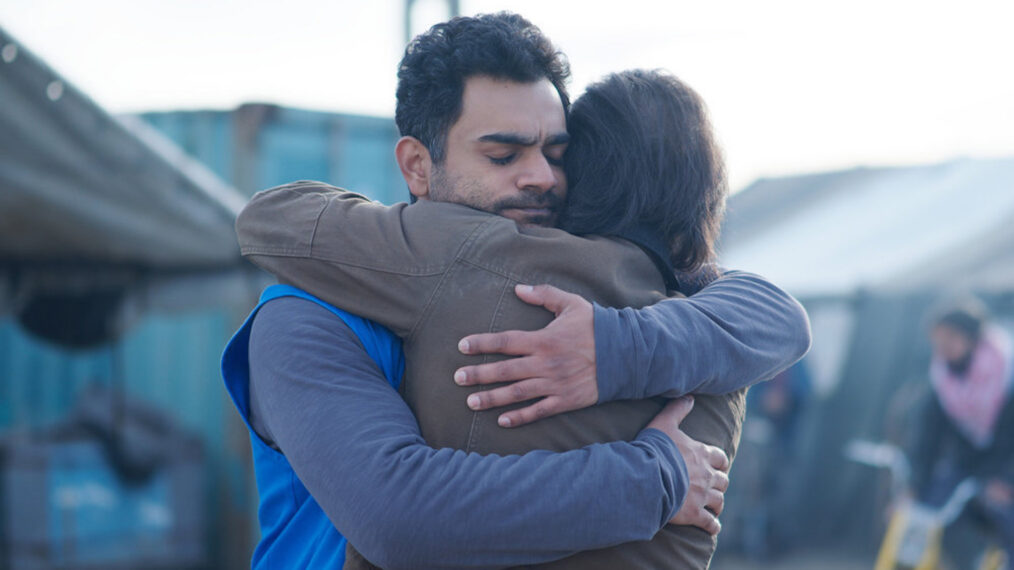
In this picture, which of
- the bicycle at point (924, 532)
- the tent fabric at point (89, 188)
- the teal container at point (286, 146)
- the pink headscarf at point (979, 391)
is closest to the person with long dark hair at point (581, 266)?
the tent fabric at point (89, 188)

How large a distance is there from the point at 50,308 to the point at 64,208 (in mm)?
980

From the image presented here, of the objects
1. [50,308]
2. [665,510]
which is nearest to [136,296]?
[50,308]

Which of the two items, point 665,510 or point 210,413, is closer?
point 665,510

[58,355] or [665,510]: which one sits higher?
[665,510]

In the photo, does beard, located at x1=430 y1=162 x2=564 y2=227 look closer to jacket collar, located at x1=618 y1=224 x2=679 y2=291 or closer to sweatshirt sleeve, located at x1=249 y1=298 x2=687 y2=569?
jacket collar, located at x1=618 y1=224 x2=679 y2=291

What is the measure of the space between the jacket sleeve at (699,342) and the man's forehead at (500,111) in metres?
0.38

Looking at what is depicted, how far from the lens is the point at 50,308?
4484 mm

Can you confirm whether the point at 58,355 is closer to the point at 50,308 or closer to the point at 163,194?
the point at 50,308

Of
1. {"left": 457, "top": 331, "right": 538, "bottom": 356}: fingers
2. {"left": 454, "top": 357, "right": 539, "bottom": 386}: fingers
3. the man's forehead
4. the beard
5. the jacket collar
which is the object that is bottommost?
{"left": 454, "top": 357, "right": 539, "bottom": 386}: fingers

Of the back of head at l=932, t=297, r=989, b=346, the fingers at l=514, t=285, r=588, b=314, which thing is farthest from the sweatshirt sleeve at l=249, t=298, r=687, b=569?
the back of head at l=932, t=297, r=989, b=346

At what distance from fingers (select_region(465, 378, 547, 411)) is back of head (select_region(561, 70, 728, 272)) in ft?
1.12

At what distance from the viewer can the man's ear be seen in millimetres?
1617

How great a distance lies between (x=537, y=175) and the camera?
1549 millimetres

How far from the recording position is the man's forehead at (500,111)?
1.54 metres
